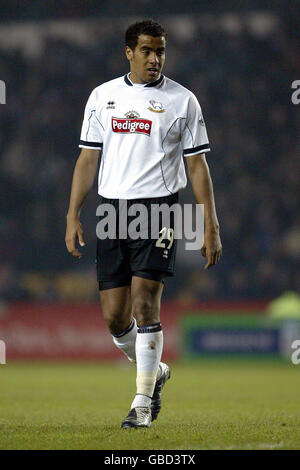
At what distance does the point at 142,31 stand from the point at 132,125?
0.55 meters

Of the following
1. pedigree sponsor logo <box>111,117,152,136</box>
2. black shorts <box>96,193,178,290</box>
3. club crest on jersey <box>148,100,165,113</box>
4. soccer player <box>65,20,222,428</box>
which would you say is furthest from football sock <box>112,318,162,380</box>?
club crest on jersey <box>148,100,165,113</box>

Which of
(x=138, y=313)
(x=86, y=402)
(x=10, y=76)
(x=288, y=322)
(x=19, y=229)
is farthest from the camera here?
(x=10, y=76)

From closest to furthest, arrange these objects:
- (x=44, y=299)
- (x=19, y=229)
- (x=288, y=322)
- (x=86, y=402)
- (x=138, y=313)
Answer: (x=138, y=313)
(x=86, y=402)
(x=288, y=322)
(x=44, y=299)
(x=19, y=229)

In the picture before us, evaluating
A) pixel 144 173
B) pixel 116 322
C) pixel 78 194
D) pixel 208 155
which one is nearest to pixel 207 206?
pixel 144 173

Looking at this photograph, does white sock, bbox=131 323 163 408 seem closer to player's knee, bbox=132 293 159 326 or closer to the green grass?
player's knee, bbox=132 293 159 326

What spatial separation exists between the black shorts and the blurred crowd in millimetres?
9640

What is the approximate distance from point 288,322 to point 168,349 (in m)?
1.82

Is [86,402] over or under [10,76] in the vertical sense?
under

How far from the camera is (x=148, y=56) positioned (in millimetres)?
5496

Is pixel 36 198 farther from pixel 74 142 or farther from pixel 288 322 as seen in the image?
pixel 288 322

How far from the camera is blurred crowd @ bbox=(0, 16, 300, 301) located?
1563cm

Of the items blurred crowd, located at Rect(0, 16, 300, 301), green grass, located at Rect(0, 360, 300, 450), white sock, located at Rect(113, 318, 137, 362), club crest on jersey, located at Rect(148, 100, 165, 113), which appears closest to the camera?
green grass, located at Rect(0, 360, 300, 450)
